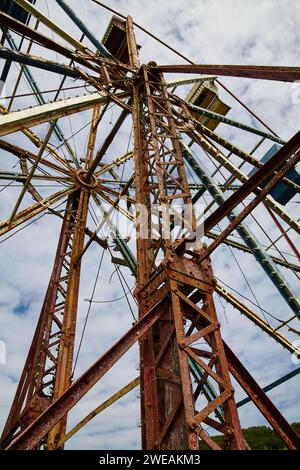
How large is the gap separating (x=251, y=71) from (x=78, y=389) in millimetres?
4905

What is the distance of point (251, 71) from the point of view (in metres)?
5.45

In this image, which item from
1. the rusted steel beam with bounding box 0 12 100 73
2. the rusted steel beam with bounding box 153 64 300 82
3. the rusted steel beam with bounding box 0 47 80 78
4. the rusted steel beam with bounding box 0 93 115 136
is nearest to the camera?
the rusted steel beam with bounding box 153 64 300 82

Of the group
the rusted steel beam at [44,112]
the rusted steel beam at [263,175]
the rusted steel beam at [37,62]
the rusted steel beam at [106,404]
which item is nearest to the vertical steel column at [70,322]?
the rusted steel beam at [106,404]

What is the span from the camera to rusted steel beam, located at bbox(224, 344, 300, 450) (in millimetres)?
3846

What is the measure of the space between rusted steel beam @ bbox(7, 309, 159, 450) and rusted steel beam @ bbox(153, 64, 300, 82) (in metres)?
3.51

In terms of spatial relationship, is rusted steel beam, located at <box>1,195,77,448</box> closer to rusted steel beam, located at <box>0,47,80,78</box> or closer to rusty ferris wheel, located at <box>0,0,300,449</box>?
rusty ferris wheel, located at <box>0,0,300,449</box>

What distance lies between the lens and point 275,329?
1003cm

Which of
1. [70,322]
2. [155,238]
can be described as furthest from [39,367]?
[155,238]

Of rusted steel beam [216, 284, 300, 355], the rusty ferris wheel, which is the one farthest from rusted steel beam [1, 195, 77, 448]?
rusted steel beam [216, 284, 300, 355]

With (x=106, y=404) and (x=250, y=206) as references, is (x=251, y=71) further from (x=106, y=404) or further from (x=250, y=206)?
(x=106, y=404)

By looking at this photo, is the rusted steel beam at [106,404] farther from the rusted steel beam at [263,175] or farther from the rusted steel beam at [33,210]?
the rusted steel beam at [33,210]

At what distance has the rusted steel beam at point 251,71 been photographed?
→ 478 centimetres

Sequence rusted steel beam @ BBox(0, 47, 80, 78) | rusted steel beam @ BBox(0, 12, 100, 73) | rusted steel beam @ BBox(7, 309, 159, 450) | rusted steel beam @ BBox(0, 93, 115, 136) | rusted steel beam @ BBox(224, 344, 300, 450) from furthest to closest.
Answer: rusted steel beam @ BBox(0, 47, 80, 78) < rusted steel beam @ BBox(0, 12, 100, 73) < rusted steel beam @ BBox(0, 93, 115, 136) < rusted steel beam @ BBox(224, 344, 300, 450) < rusted steel beam @ BBox(7, 309, 159, 450)
